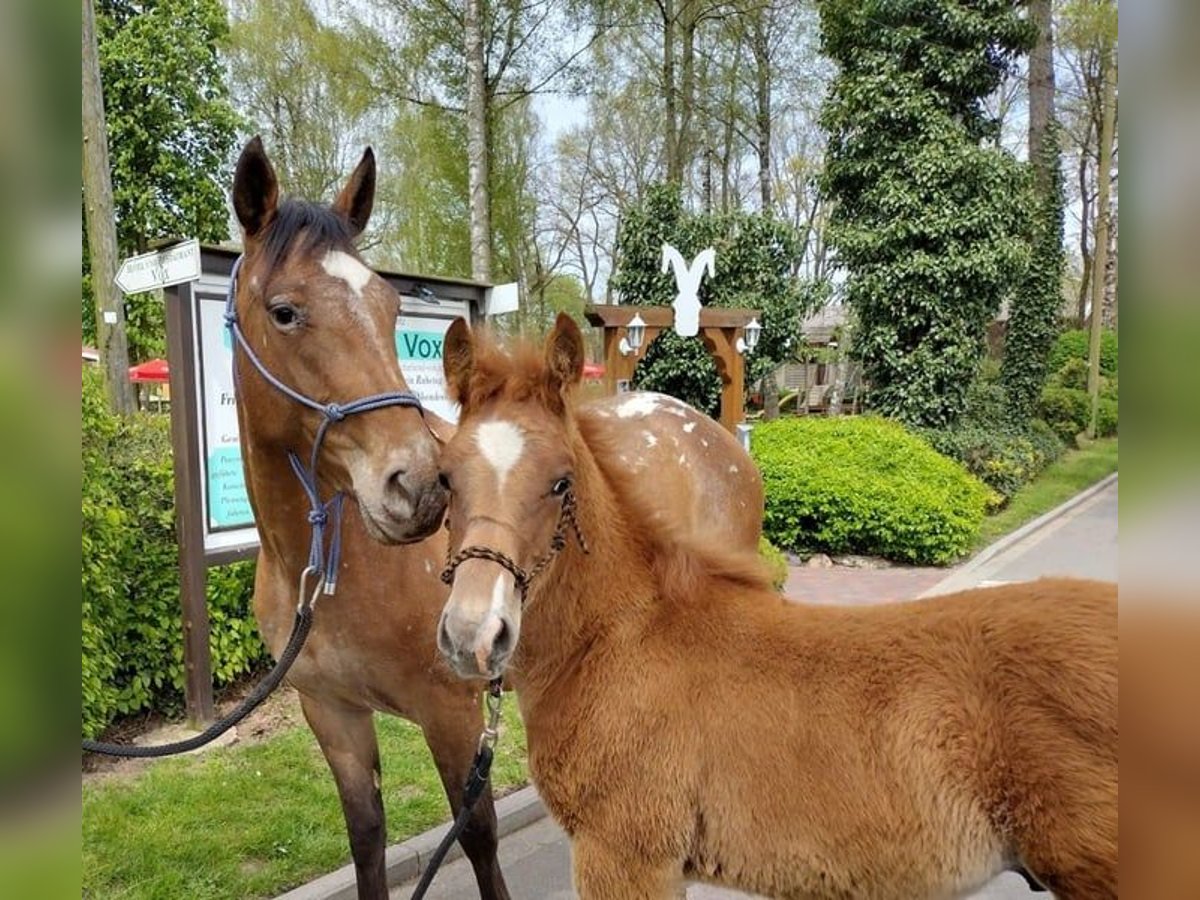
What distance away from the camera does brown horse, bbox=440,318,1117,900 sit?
5.28 feet

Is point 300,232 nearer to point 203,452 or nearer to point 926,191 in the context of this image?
point 203,452

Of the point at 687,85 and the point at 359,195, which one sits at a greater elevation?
the point at 687,85

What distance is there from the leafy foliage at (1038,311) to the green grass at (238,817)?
16496 millimetres

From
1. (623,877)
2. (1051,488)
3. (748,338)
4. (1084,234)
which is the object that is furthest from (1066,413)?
(623,877)

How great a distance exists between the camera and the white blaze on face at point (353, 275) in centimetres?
224

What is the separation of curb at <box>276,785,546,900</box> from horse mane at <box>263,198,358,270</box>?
2135mm

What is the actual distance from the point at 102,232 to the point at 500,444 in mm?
7476

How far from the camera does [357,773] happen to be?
2854 mm

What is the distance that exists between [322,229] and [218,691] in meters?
4.15

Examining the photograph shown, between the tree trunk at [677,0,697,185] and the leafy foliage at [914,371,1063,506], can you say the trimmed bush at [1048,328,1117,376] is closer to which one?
the leafy foliage at [914,371,1063,506]

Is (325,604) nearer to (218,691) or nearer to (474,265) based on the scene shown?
(218,691)
